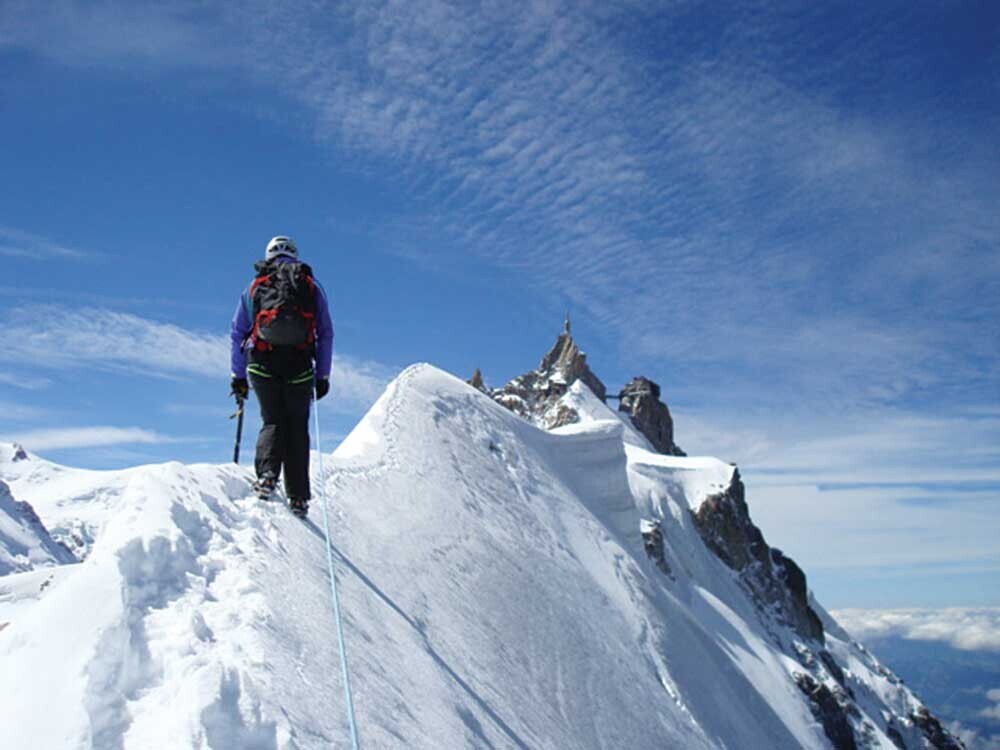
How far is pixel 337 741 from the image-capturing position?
4.79 m

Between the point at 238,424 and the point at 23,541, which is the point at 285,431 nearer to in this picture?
the point at 238,424

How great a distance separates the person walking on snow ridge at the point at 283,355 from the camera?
8.34 m

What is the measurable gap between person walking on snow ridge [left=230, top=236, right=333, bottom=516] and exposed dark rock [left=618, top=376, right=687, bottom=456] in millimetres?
83687

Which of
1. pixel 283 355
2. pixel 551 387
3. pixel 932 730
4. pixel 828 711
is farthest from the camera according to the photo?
pixel 551 387

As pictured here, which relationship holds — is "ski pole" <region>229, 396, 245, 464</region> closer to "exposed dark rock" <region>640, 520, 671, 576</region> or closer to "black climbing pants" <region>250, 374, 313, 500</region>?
"black climbing pants" <region>250, 374, 313, 500</region>

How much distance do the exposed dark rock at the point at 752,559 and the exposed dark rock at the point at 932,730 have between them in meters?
9.53

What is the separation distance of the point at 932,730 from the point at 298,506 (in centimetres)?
7062

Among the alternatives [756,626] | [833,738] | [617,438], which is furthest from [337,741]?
[756,626]

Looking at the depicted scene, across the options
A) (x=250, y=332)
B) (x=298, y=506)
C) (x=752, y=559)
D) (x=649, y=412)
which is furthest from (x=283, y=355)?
(x=649, y=412)

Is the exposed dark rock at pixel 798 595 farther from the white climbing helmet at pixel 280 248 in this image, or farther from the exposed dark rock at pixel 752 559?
the white climbing helmet at pixel 280 248

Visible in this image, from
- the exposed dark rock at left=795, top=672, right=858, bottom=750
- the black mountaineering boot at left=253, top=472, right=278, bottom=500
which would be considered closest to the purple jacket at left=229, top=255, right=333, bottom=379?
the black mountaineering boot at left=253, top=472, right=278, bottom=500

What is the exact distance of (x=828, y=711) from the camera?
149 feet

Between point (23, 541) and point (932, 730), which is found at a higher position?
point (23, 541)

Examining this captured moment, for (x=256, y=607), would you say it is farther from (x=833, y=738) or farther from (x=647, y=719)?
(x=833, y=738)
